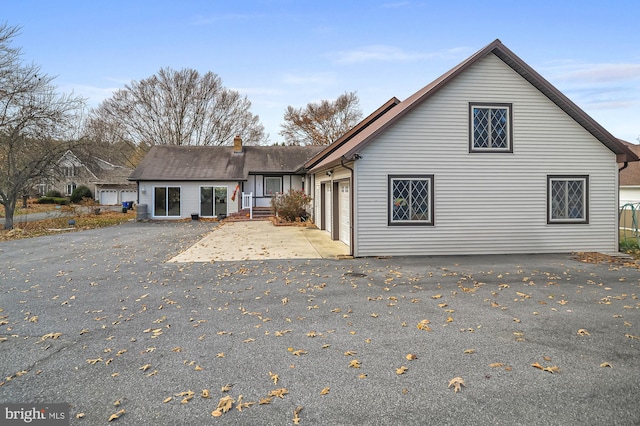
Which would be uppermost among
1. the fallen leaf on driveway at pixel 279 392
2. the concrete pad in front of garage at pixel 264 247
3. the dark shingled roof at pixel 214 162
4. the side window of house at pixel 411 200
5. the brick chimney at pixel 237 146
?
the brick chimney at pixel 237 146

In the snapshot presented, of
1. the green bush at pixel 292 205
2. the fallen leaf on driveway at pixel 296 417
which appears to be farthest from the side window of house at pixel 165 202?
the fallen leaf on driveway at pixel 296 417

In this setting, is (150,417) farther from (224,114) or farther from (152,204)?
(224,114)

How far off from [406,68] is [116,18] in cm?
1086

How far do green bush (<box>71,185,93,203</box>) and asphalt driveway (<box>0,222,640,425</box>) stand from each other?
1346 inches

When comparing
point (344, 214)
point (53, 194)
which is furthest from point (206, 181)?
point (53, 194)

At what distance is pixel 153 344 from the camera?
4.57 metres

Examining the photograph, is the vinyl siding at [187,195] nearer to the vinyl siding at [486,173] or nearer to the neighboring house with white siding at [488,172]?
the neighboring house with white siding at [488,172]

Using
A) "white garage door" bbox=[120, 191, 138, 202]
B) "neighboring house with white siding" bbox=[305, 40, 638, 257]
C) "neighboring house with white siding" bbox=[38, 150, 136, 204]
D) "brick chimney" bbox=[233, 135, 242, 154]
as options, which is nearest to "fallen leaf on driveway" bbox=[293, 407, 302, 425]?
"neighboring house with white siding" bbox=[305, 40, 638, 257]

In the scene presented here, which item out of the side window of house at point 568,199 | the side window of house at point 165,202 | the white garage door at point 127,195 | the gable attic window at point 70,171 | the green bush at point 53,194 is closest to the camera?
the side window of house at point 568,199

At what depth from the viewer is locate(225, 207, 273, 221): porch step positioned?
23312 millimetres

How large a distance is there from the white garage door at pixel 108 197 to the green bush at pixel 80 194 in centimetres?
225

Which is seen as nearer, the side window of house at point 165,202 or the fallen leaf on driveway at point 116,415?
the fallen leaf on driveway at point 116,415

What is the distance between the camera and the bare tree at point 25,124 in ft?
60.2

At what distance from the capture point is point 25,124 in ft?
61.2
